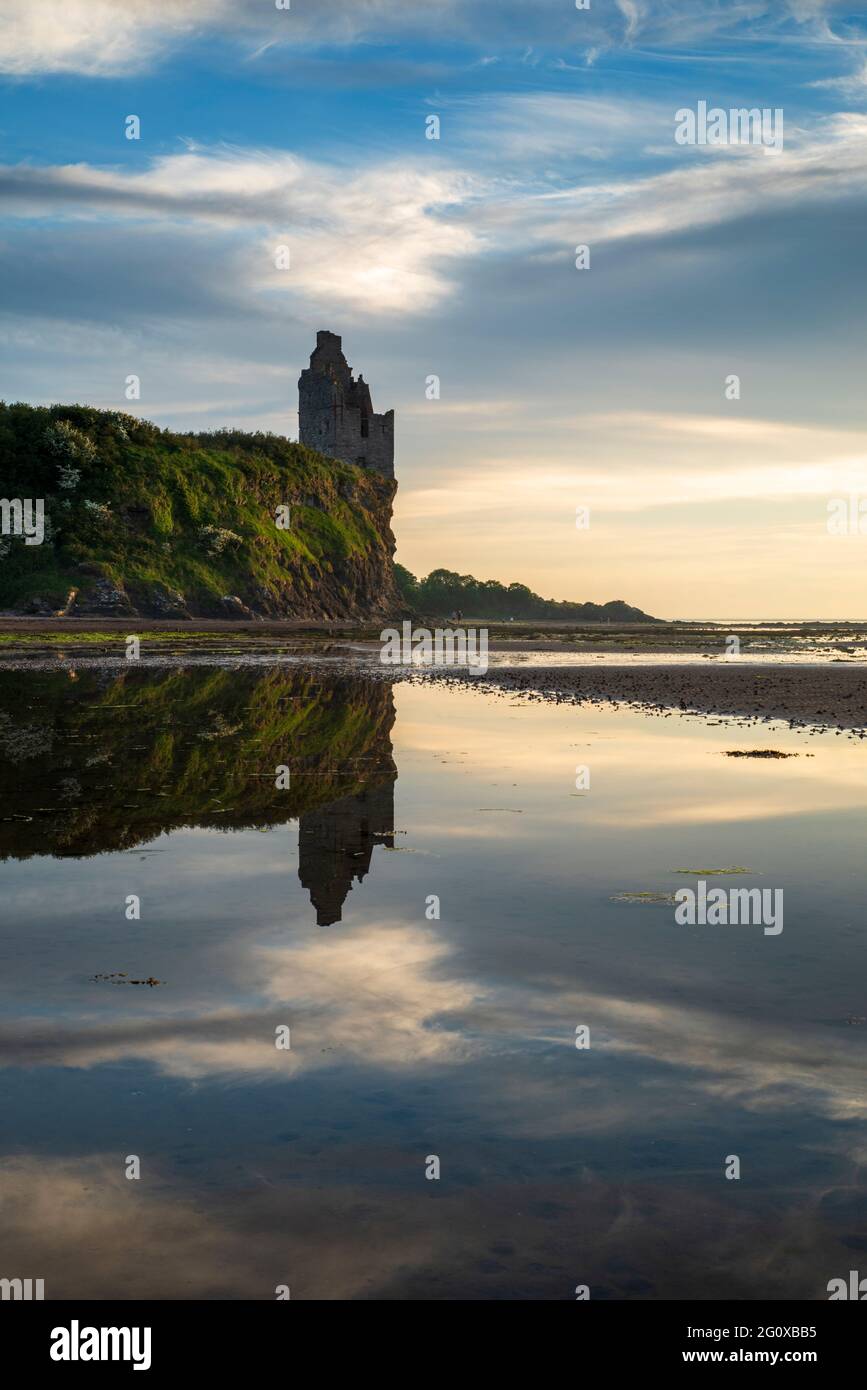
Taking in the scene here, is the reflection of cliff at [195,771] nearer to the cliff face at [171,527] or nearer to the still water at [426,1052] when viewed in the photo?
the still water at [426,1052]

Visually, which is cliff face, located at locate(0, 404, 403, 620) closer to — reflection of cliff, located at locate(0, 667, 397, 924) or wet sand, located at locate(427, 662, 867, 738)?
wet sand, located at locate(427, 662, 867, 738)

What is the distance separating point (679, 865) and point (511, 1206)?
7.34m

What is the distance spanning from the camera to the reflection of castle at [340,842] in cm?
1062

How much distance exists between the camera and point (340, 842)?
512 inches

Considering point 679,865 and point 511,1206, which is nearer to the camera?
point 511,1206

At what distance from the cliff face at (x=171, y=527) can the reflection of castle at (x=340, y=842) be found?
244 ft

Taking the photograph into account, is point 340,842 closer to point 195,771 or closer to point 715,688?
point 195,771

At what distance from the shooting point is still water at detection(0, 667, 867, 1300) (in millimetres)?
4707

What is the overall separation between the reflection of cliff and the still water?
5.5 inches

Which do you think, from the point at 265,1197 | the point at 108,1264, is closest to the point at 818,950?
the point at 265,1197

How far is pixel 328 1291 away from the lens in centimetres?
442

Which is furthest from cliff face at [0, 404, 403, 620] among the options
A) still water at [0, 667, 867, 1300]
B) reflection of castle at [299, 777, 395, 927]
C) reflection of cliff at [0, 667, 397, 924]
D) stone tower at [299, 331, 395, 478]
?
still water at [0, 667, 867, 1300]

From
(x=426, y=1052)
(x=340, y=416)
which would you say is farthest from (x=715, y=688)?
(x=340, y=416)
